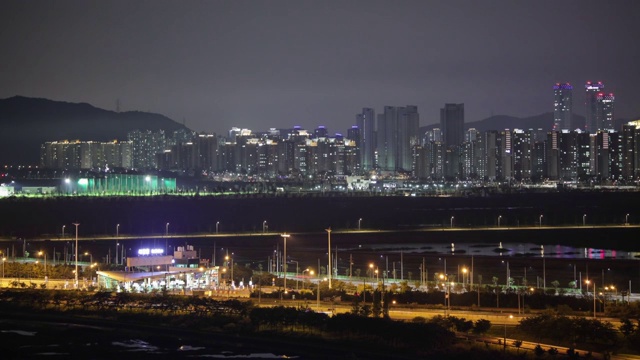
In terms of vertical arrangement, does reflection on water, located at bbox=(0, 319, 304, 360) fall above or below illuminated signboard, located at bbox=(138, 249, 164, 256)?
below

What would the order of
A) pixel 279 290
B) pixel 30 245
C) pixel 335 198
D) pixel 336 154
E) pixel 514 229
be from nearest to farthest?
pixel 279 290 → pixel 30 245 → pixel 514 229 → pixel 335 198 → pixel 336 154

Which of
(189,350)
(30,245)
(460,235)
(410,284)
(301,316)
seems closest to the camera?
(189,350)

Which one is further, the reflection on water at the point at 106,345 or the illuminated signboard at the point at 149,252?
the illuminated signboard at the point at 149,252

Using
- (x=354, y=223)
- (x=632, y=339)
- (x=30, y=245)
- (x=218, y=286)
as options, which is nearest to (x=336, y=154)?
(x=354, y=223)

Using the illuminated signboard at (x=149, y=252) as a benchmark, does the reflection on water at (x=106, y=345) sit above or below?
below

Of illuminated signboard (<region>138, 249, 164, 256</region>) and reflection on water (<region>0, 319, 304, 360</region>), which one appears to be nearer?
reflection on water (<region>0, 319, 304, 360</region>)

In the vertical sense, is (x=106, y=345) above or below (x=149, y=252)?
below

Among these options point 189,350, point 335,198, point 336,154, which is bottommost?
point 189,350

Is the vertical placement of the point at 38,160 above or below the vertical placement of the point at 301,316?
above

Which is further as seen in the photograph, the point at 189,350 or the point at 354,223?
the point at 354,223

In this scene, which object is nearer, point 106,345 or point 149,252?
point 106,345

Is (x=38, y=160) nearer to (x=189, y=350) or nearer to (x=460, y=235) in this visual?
(x=460, y=235)
